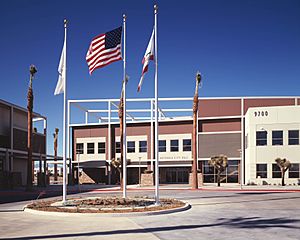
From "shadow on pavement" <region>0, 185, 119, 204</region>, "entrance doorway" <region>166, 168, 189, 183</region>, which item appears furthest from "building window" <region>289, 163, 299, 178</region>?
"shadow on pavement" <region>0, 185, 119, 204</region>

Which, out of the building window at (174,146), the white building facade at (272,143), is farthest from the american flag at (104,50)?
the building window at (174,146)

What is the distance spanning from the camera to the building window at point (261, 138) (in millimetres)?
46156

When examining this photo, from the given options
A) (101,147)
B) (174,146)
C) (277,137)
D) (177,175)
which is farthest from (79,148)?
(277,137)

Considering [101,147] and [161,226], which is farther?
[101,147]

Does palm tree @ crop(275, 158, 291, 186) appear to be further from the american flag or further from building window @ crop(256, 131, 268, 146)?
the american flag

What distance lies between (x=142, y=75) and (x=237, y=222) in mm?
8740

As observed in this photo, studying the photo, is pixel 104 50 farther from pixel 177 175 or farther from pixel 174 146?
pixel 177 175

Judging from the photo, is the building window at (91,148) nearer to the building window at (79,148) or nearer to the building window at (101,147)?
the building window at (101,147)

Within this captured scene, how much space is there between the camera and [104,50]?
20.1 m

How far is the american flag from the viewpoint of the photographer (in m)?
20.1

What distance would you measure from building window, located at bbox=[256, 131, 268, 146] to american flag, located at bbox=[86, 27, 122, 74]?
2967 centimetres

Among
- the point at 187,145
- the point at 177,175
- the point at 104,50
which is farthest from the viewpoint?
the point at 177,175

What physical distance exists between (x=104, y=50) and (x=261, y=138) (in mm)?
30398

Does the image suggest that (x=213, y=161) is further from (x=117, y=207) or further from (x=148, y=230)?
(x=148, y=230)
